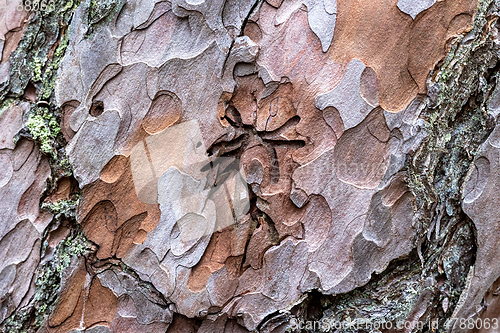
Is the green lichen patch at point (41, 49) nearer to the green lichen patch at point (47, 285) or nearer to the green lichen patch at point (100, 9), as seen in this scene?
the green lichen patch at point (100, 9)

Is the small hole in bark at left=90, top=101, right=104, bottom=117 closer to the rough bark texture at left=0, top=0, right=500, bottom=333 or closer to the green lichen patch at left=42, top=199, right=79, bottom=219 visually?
the rough bark texture at left=0, top=0, right=500, bottom=333

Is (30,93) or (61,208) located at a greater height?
(30,93)

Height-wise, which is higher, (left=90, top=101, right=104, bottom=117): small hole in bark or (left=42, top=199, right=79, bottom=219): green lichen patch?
(left=90, top=101, right=104, bottom=117): small hole in bark

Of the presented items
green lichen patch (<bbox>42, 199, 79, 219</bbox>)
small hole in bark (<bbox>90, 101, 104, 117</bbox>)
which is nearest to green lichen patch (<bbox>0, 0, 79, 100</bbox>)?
small hole in bark (<bbox>90, 101, 104, 117</bbox>)

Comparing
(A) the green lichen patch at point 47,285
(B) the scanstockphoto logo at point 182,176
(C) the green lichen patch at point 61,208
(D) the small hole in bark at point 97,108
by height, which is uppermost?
(D) the small hole in bark at point 97,108

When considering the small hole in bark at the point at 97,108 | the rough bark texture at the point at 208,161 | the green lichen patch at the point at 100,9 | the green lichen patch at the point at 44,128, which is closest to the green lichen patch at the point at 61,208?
the rough bark texture at the point at 208,161

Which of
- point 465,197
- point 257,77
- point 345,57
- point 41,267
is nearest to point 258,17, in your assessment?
point 257,77

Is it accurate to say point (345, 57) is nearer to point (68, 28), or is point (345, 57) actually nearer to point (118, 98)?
point (118, 98)

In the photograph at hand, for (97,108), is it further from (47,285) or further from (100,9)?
(47,285)

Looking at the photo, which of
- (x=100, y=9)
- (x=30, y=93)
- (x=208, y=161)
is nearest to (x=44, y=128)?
(x=30, y=93)
